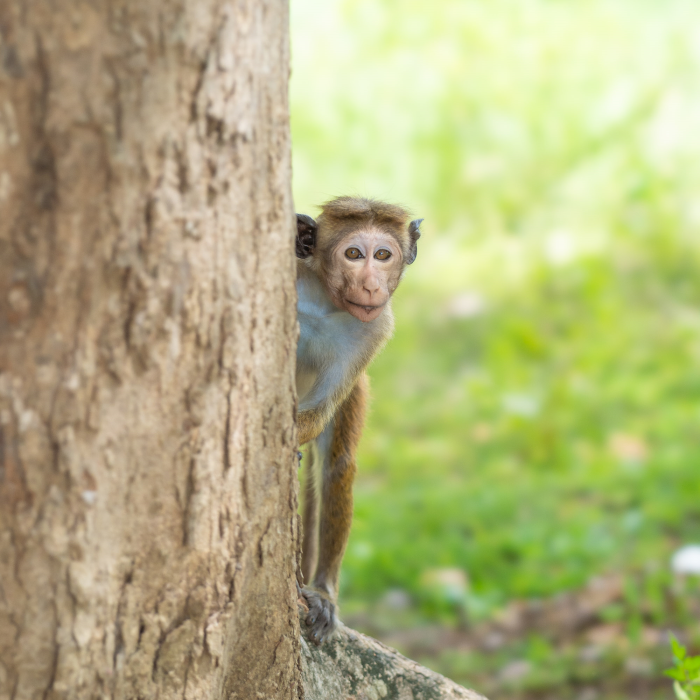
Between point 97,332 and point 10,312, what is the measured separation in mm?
161

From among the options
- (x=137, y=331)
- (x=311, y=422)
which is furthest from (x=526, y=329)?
(x=137, y=331)

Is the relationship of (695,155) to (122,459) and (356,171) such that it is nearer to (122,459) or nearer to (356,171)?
(356,171)

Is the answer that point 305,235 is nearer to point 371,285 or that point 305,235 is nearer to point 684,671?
point 371,285

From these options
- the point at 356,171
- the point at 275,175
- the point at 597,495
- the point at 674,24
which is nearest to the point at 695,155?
the point at 674,24

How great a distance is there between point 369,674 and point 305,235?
1554mm

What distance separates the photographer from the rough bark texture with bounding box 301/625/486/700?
2860 mm

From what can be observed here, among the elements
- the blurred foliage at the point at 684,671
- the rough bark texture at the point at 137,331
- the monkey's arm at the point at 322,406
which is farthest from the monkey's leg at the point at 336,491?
the rough bark texture at the point at 137,331

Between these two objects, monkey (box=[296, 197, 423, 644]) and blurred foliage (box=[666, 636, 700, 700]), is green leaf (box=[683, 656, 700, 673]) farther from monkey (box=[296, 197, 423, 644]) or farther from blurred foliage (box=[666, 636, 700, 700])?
monkey (box=[296, 197, 423, 644])

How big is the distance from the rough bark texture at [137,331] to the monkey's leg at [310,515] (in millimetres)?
1647

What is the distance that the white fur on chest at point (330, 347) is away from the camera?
341cm

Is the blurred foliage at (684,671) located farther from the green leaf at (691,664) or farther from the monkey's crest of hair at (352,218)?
the monkey's crest of hair at (352,218)

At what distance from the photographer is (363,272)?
3.15 metres

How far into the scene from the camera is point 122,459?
1.81 m

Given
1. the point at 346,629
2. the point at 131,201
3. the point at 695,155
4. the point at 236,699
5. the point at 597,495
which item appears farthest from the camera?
the point at 695,155
